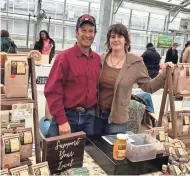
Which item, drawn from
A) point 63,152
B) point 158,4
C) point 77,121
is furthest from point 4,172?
point 158,4

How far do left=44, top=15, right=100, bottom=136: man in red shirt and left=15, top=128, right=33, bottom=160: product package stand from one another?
34 cm

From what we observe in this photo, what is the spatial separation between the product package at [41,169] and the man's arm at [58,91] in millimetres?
394

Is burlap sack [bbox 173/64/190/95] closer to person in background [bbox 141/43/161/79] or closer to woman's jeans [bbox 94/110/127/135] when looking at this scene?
woman's jeans [bbox 94/110/127/135]

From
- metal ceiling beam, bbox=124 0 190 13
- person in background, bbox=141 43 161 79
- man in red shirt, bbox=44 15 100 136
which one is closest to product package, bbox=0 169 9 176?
man in red shirt, bbox=44 15 100 136

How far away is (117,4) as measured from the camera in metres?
8.99

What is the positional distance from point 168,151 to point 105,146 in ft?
1.22

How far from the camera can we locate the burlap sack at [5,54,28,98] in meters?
1.21

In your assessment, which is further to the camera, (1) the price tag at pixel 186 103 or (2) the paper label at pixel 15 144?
(1) the price tag at pixel 186 103

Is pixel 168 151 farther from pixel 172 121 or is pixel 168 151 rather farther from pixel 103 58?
pixel 103 58

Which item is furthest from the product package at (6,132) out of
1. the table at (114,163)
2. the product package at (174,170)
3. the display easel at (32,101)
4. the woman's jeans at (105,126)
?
the product package at (174,170)

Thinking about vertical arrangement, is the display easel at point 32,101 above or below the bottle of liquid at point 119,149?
above

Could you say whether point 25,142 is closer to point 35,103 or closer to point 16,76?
point 35,103

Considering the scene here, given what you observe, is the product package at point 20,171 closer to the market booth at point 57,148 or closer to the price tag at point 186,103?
the market booth at point 57,148

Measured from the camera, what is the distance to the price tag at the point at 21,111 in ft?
4.01
